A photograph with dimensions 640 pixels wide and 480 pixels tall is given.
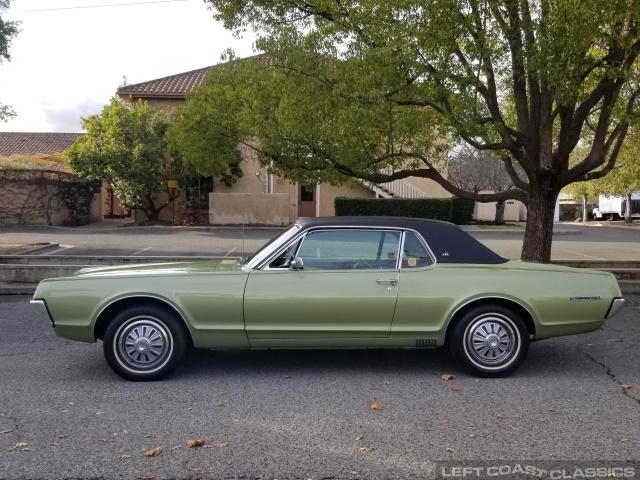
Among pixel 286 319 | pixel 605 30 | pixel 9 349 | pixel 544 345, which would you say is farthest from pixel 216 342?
pixel 605 30

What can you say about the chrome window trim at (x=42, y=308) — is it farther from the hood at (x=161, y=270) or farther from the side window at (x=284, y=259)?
the side window at (x=284, y=259)

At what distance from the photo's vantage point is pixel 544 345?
7254mm

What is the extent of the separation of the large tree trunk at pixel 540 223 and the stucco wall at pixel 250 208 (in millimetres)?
16014

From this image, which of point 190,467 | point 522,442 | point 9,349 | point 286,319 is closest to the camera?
point 190,467

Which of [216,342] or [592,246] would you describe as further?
[592,246]

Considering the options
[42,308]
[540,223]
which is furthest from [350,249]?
A: [540,223]

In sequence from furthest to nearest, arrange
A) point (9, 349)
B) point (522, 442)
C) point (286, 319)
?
point (9, 349) → point (286, 319) → point (522, 442)

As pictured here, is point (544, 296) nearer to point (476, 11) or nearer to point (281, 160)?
point (476, 11)

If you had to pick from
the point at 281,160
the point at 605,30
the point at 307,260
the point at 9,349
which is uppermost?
the point at 605,30

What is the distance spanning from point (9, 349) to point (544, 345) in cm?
573

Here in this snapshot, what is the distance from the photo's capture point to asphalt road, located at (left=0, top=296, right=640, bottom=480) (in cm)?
404

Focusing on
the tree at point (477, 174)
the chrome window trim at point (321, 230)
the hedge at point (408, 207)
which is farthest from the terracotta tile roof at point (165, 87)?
the chrome window trim at point (321, 230)

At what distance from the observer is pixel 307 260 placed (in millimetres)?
5906

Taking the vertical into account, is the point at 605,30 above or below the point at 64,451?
above
